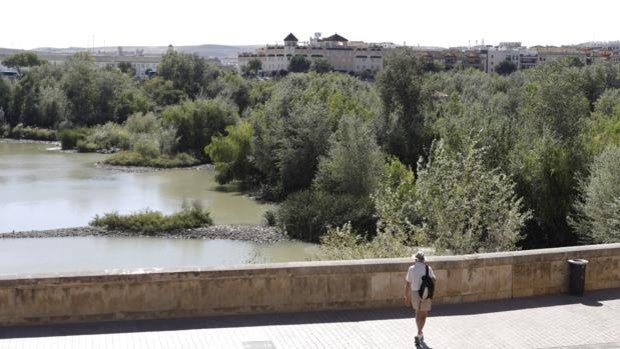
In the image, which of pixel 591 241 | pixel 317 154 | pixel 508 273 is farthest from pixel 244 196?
pixel 508 273

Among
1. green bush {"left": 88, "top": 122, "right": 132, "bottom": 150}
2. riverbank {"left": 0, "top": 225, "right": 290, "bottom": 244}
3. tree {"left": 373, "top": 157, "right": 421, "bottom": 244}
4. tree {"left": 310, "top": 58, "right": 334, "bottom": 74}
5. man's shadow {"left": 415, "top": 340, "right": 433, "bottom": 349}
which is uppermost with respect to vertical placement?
tree {"left": 310, "top": 58, "right": 334, "bottom": 74}

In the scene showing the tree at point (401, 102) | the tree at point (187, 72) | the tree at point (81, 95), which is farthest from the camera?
the tree at point (187, 72)

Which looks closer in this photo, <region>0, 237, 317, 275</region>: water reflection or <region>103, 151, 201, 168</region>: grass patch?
<region>0, 237, 317, 275</region>: water reflection

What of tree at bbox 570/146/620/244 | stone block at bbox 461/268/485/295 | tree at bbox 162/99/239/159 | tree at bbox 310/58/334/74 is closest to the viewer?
stone block at bbox 461/268/485/295

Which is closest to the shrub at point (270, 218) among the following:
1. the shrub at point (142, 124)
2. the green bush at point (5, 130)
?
the shrub at point (142, 124)

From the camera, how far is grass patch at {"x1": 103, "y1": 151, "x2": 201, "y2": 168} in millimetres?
63094

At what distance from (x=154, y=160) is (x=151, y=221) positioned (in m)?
26.3

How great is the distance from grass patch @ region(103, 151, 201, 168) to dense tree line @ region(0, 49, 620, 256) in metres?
0.39

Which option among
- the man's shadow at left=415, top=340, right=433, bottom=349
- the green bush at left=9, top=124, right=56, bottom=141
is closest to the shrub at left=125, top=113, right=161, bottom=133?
the green bush at left=9, top=124, right=56, bottom=141

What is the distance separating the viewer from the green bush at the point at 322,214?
35656mm

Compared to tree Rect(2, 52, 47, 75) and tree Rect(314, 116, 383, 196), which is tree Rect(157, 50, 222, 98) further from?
tree Rect(2, 52, 47, 75)

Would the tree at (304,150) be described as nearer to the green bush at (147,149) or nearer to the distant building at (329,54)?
the green bush at (147,149)

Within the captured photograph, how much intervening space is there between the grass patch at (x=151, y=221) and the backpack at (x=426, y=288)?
2841 centimetres

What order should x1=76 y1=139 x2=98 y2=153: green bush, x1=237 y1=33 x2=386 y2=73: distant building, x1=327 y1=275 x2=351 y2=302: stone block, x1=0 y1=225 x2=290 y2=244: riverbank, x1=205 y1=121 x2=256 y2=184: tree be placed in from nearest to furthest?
x1=327 y1=275 x2=351 y2=302: stone block, x1=0 y1=225 x2=290 y2=244: riverbank, x1=205 y1=121 x2=256 y2=184: tree, x1=76 y1=139 x2=98 y2=153: green bush, x1=237 y1=33 x2=386 y2=73: distant building
